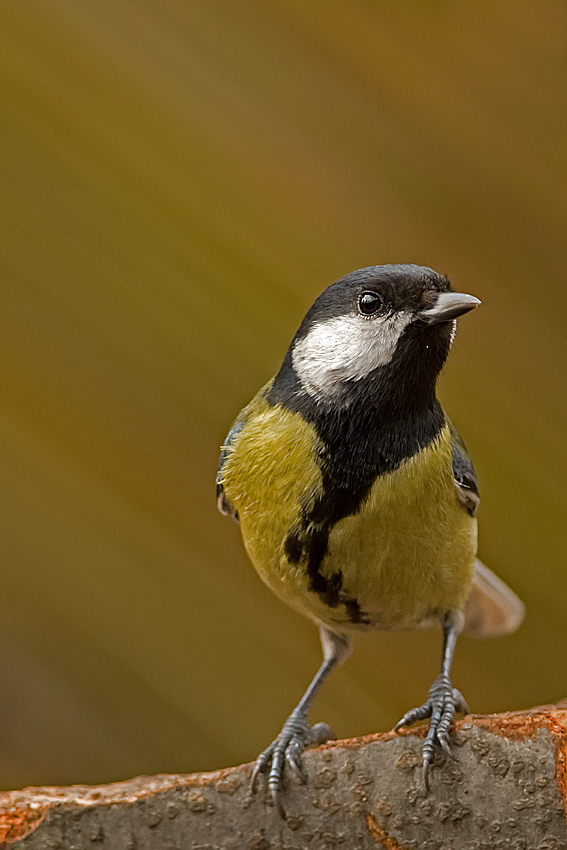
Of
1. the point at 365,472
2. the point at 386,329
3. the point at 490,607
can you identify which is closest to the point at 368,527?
the point at 365,472

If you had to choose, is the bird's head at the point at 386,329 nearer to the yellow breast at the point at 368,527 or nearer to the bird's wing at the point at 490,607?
the yellow breast at the point at 368,527

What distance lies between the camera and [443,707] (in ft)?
2.42

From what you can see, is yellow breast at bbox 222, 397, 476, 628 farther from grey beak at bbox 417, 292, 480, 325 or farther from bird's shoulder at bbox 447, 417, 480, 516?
grey beak at bbox 417, 292, 480, 325

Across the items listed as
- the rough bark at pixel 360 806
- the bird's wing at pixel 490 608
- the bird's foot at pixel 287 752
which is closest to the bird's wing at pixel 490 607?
the bird's wing at pixel 490 608

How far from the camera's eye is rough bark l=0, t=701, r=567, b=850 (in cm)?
58

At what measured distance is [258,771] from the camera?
0.64 m

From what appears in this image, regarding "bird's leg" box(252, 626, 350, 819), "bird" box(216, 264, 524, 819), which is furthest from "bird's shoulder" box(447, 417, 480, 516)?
"bird's leg" box(252, 626, 350, 819)

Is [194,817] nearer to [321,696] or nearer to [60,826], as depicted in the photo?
[60,826]

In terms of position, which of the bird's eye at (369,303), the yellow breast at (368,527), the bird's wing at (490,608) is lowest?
the bird's wing at (490,608)

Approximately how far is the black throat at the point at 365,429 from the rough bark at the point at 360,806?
0.17 meters

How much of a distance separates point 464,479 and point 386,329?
6.3 inches

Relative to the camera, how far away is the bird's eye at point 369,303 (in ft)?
2.29

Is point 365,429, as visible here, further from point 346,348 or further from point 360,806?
point 360,806

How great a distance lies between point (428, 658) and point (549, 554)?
231mm
